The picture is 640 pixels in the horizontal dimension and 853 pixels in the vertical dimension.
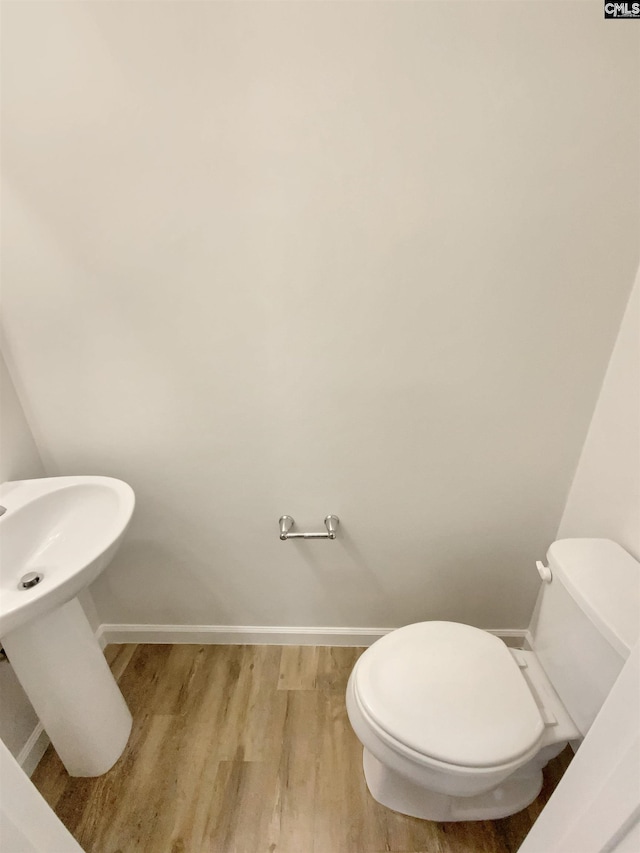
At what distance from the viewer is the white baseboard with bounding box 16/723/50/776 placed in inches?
50.3

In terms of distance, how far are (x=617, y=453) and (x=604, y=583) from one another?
0.35 metres

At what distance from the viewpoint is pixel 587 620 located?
Result: 3.16 ft

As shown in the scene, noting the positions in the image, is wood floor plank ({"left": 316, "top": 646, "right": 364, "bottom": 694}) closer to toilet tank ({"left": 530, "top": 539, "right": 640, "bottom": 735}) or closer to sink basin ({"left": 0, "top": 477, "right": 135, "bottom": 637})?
toilet tank ({"left": 530, "top": 539, "right": 640, "bottom": 735})

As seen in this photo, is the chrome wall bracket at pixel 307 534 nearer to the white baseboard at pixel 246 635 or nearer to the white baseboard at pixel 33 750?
the white baseboard at pixel 246 635

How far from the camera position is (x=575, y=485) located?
129cm

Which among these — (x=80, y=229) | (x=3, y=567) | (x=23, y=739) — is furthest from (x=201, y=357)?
(x=23, y=739)

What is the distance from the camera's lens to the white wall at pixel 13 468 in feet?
3.99

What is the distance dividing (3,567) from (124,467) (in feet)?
1.32

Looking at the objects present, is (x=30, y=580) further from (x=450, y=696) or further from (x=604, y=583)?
(x=604, y=583)

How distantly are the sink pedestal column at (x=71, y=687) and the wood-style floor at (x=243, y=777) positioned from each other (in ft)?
0.31

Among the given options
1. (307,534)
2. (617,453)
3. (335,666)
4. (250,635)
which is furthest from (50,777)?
(617,453)

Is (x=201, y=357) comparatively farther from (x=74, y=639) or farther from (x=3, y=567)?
(x=74, y=639)

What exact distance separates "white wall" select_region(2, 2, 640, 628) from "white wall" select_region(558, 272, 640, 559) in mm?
45

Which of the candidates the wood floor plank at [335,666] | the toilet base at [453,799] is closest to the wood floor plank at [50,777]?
the wood floor plank at [335,666]
